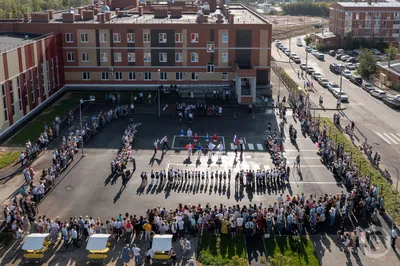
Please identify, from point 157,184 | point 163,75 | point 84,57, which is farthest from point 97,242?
point 84,57

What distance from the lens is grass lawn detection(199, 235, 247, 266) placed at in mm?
31938

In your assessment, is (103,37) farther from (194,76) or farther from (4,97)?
(4,97)

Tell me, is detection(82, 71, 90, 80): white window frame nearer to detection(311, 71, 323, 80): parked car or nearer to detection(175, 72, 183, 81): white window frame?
detection(175, 72, 183, 81): white window frame

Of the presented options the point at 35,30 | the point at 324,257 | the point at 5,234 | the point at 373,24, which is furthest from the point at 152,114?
the point at 373,24

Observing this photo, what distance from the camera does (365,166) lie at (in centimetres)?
4762

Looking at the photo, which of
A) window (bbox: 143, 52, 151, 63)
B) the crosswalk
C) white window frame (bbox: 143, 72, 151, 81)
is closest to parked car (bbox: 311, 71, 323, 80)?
white window frame (bbox: 143, 72, 151, 81)

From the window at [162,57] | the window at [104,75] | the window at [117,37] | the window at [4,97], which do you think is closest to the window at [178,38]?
the window at [162,57]

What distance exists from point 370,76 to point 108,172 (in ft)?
196

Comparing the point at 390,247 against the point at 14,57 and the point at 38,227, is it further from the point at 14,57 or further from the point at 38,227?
the point at 14,57

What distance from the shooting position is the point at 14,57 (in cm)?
5725

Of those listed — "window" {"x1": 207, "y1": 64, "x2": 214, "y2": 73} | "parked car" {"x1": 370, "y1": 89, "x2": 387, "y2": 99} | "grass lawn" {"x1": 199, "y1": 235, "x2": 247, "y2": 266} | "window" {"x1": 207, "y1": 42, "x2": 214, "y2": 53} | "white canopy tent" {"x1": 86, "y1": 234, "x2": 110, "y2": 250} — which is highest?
"window" {"x1": 207, "y1": 42, "x2": 214, "y2": 53}

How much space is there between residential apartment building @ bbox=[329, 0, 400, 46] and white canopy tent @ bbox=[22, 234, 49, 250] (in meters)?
106

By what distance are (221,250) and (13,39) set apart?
160 feet

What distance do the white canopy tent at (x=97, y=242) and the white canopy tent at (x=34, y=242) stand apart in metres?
2.97
